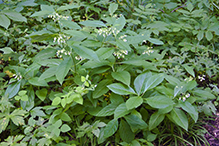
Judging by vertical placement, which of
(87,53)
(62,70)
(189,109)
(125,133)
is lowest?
(125,133)

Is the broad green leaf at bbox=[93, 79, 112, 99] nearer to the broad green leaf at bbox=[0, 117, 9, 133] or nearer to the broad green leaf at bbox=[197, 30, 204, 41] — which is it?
the broad green leaf at bbox=[0, 117, 9, 133]

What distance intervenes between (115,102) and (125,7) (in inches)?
82.2

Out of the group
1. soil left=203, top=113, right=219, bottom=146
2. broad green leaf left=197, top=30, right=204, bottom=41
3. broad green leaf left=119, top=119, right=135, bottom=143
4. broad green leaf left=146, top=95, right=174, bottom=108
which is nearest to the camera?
broad green leaf left=146, top=95, right=174, bottom=108

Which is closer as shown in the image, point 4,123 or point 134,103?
point 134,103

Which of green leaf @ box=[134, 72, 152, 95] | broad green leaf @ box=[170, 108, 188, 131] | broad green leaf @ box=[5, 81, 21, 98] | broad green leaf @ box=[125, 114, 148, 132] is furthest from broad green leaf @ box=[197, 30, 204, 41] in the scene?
broad green leaf @ box=[5, 81, 21, 98]

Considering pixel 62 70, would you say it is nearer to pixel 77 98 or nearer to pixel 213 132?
pixel 77 98

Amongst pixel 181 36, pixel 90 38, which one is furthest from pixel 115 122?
pixel 181 36

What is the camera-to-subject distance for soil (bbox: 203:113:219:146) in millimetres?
1824

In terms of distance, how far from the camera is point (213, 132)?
6.24 feet

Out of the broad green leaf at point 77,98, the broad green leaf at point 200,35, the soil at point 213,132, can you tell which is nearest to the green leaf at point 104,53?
the broad green leaf at point 77,98

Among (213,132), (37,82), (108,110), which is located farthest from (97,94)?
(213,132)

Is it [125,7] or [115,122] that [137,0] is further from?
[115,122]

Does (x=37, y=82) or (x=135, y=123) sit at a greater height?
(x=37, y=82)

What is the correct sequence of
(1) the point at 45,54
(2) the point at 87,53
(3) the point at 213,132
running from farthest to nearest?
(3) the point at 213,132
(1) the point at 45,54
(2) the point at 87,53
